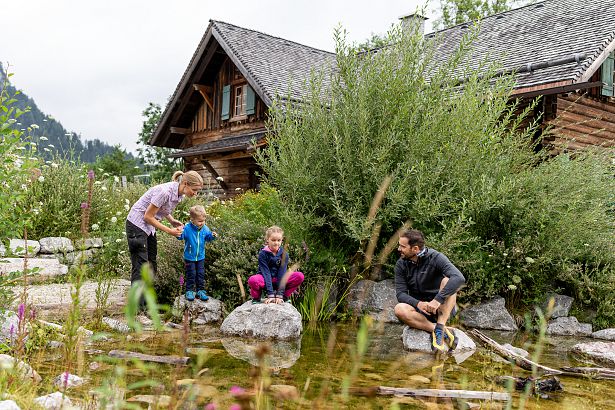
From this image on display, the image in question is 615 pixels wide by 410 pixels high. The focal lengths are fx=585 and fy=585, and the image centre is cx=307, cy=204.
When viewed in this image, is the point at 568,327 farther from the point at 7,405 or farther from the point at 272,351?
the point at 7,405

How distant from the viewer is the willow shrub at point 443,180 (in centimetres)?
763

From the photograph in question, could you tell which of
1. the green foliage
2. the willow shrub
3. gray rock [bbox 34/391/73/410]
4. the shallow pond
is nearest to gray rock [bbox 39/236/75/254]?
the willow shrub

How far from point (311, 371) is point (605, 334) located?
15.9ft

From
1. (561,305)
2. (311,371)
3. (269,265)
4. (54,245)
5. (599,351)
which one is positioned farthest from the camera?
(54,245)

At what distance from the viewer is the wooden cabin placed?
1307 centimetres

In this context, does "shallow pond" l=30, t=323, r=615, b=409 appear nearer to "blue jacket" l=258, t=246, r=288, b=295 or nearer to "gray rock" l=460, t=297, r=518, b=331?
"blue jacket" l=258, t=246, r=288, b=295

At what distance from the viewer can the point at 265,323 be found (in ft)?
21.6

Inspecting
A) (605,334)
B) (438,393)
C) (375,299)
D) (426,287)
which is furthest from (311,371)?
(605,334)

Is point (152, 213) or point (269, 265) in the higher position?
point (152, 213)

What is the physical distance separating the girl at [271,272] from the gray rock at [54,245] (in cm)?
516

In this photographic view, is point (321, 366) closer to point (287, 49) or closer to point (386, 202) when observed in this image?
point (386, 202)

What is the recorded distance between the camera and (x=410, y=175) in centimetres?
761

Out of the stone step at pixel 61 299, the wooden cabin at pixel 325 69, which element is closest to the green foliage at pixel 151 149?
the wooden cabin at pixel 325 69

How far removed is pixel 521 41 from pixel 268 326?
12.4 meters
